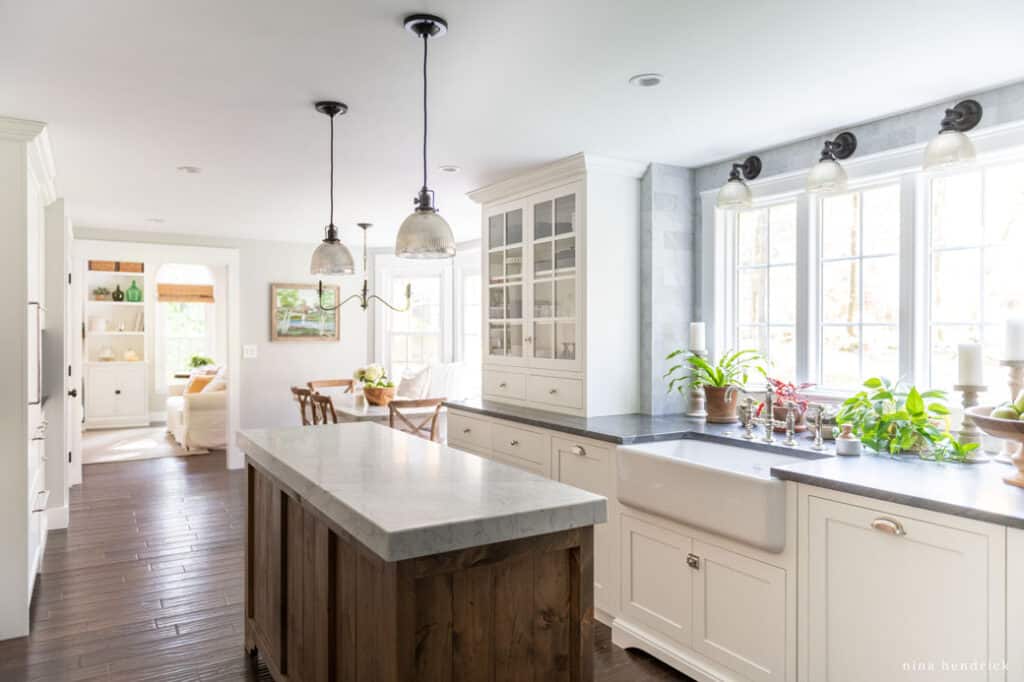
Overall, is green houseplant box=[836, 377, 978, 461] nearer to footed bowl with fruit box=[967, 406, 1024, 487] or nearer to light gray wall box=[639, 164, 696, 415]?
footed bowl with fruit box=[967, 406, 1024, 487]

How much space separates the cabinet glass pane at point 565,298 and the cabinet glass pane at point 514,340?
41 centimetres

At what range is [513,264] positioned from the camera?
4.32m

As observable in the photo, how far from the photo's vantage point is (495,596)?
163cm

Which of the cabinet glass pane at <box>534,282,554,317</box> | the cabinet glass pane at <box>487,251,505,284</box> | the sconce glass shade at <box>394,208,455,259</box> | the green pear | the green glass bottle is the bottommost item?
the green pear

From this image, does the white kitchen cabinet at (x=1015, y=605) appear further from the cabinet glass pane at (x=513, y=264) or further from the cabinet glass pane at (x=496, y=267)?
the cabinet glass pane at (x=496, y=267)

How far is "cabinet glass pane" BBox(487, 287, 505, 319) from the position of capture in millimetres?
4434

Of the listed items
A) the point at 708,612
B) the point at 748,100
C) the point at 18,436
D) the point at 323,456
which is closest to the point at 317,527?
the point at 323,456

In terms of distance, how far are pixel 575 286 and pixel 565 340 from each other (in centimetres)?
32

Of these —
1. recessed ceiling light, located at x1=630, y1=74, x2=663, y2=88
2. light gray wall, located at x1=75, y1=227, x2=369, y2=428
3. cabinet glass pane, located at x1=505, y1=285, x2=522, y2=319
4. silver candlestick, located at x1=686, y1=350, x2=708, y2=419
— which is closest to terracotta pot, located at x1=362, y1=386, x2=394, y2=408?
cabinet glass pane, located at x1=505, y1=285, x2=522, y2=319

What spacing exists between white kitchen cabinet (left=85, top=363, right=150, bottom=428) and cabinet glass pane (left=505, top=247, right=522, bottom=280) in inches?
301

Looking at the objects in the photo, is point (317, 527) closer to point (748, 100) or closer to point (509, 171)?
point (748, 100)

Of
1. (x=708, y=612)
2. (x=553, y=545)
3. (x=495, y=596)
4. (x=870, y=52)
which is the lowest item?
(x=708, y=612)

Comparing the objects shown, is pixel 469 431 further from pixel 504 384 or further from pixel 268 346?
pixel 268 346

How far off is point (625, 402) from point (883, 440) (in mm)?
1481
